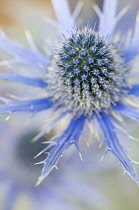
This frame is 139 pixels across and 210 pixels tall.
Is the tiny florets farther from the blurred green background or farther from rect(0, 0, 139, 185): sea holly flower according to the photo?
the blurred green background

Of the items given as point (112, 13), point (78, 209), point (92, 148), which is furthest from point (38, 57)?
point (78, 209)

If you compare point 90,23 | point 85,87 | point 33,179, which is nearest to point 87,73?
point 85,87

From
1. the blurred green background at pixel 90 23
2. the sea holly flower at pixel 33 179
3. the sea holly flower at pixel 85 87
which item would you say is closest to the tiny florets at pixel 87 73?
the sea holly flower at pixel 85 87

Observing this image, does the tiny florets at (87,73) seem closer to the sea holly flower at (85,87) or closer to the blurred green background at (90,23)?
the sea holly flower at (85,87)

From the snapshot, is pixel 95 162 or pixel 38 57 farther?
pixel 95 162

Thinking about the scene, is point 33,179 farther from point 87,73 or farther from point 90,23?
point 90,23

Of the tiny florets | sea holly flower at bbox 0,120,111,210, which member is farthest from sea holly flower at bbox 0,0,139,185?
sea holly flower at bbox 0,120,111,210

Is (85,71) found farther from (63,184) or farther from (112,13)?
(63,184)
